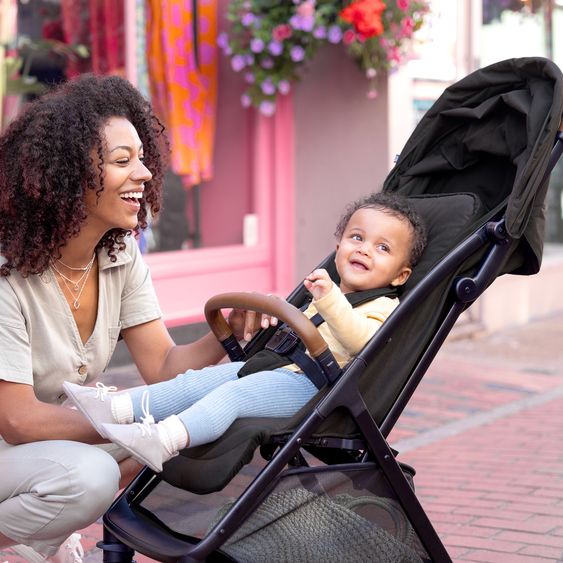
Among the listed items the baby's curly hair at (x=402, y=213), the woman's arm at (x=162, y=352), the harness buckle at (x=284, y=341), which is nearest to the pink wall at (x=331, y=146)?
the baby's curly hair at (x=402, y=213)

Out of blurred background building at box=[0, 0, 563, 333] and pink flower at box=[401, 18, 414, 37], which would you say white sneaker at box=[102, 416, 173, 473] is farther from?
pink flower at box=[401, 18, 414, 37]

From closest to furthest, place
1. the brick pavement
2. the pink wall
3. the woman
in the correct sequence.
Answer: the woman → the brick pavement → the pink wall

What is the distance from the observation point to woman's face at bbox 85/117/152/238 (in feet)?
10.1

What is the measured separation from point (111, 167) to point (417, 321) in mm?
935

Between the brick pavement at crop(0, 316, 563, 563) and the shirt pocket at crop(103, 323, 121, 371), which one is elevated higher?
the shirt pocket at crop(103, 323, 121, 371)

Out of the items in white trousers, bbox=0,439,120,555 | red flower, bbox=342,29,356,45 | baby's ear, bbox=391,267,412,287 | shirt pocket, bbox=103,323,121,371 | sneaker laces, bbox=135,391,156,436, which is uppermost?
red flower, bbox=342,29,356,45

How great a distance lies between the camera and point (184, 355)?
341 centimetres

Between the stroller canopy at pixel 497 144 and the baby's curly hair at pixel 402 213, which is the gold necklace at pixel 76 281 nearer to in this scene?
the baby's curly hair at pixel 402 213

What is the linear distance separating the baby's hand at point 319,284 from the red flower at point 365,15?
3.77 meters

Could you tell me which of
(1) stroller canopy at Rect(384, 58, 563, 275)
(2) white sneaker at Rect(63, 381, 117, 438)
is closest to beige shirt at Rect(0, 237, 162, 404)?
(2) white sneaker at Rect(63, 381, 117, 438)

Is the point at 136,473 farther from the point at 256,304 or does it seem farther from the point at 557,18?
the point at 557,18

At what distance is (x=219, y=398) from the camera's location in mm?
2840

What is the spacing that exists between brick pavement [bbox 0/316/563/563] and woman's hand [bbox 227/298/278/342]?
→ 0.91 meters

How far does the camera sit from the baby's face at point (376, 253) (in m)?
3.32
